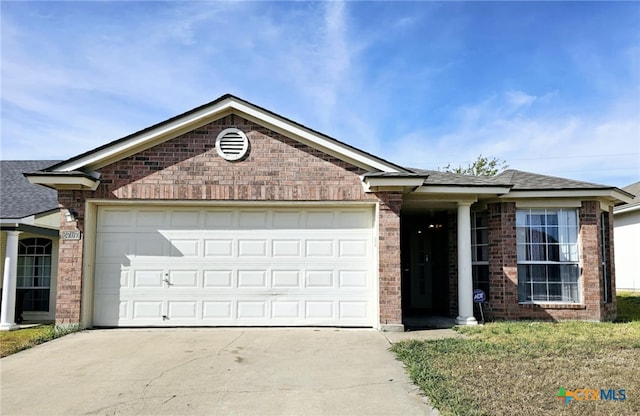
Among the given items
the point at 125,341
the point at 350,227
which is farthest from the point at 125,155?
the point at 350,227

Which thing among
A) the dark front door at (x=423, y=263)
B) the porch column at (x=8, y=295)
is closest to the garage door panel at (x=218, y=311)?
the porch column at (x=8, y=295)

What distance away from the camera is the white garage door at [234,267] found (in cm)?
982

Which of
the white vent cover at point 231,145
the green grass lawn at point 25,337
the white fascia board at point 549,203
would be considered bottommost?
the green grass lawn at point 25,337

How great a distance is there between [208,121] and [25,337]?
541cm

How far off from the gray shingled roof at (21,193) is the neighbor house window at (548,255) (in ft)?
36.6

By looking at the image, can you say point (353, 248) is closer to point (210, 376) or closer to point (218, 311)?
point (218, 311)

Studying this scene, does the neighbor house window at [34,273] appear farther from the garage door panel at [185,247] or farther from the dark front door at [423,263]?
the dark front door at [423,263]

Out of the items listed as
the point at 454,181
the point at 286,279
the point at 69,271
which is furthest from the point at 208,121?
the point at 454,181

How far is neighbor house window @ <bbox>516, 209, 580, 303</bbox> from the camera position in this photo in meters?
10.9

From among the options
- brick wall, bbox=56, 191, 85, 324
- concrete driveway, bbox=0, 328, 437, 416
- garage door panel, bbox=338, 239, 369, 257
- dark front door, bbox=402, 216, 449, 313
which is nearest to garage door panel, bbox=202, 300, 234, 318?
concrete driveway, bbox=0, 328, 437, 416

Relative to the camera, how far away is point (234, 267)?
9914mm

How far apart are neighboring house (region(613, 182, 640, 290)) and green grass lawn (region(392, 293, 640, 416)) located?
13414 millimetres

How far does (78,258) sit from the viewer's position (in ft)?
31.0

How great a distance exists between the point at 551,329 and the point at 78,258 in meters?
9.26
